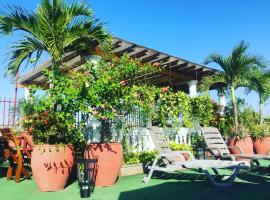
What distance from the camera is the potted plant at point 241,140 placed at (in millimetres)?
9453

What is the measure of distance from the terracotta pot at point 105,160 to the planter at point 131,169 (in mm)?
1111

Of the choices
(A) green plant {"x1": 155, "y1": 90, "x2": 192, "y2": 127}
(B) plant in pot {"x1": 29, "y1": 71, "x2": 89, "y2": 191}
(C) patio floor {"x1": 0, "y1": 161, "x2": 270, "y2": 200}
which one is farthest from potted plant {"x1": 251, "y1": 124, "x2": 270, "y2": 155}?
(B) plant in pot {"x1": 29, "y1": 71, "x2": 89, "y2": 191}

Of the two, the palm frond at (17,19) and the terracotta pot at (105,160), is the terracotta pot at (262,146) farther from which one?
the palm frond at (17,19)

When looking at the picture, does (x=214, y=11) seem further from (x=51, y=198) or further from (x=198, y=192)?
(x=51, y=198)

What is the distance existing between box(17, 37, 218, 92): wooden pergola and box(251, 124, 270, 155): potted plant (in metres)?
2.83

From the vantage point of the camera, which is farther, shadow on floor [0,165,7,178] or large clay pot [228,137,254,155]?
large clay pot [228,137,254,155]

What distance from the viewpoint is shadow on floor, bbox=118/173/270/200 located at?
4.98 metres

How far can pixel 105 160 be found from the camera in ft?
20.1

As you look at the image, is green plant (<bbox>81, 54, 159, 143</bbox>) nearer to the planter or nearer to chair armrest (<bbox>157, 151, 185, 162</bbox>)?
the planter

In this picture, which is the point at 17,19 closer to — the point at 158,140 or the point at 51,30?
the point at 51,30

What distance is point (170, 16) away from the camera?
42.9ft

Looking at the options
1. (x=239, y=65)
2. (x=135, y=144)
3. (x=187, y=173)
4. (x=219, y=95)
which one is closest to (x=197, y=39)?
(x=219, y=95)

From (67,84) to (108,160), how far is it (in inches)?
64.5

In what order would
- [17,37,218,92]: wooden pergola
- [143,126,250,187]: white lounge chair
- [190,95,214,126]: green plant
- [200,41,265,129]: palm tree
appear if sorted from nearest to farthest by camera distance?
1. [143,126,250,187]: white lounge chair
2. [17,37,218,92]: wooden pergola
3. [190,95,214,126]: green plant
4. [200,41,265,129]: palm tree
